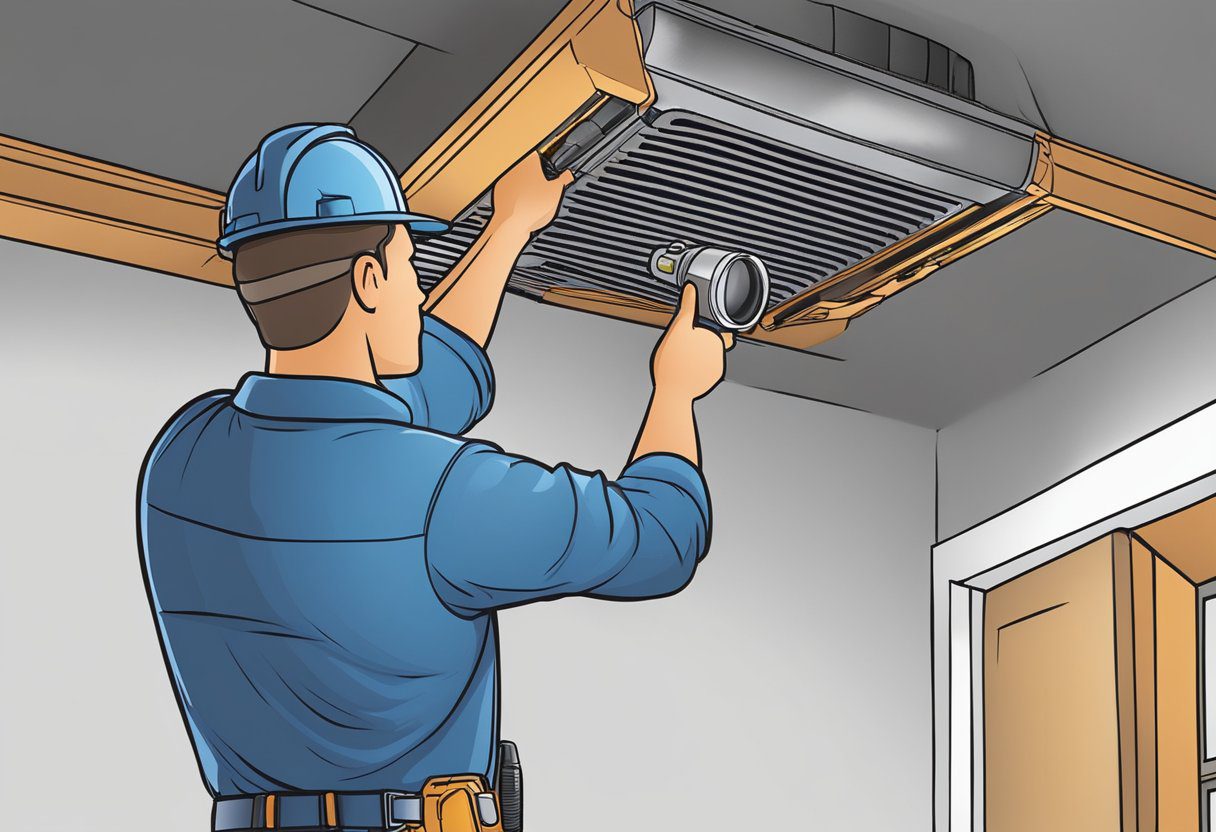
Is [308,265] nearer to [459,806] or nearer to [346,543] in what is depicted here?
[346,543]

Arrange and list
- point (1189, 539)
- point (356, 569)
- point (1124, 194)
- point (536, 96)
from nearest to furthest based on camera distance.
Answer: point (356, 569) < point (536, 96) < point (1124, 194) < point (1189, 539)

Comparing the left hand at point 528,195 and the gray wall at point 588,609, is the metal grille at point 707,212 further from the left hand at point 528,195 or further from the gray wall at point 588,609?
the gray wall at point 588,609

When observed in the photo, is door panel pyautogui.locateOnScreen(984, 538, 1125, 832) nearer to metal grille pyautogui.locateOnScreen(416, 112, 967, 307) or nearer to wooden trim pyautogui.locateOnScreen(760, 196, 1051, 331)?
wooden trim pyautogui.locateOnScreen(760, 196, 1051, 331)

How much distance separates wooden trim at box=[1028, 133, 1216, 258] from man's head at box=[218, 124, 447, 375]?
0.81 m

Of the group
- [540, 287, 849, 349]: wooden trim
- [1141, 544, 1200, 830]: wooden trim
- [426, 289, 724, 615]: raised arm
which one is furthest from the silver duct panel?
[1141, 544, 1200, 830]: wooden trim

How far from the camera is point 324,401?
113 cm

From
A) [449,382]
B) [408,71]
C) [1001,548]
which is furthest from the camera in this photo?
[1001,548]

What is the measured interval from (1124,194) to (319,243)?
1072 mm

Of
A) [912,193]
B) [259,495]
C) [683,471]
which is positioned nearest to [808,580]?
[912,193]

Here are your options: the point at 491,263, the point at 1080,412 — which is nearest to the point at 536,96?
the point at 491,263

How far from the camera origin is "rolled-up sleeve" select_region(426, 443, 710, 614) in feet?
3.63

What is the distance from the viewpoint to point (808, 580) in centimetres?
228

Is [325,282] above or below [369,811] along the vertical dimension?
above

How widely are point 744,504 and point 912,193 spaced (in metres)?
0.75
